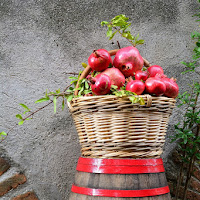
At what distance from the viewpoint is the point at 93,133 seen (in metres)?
0.91

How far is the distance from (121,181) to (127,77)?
482mm

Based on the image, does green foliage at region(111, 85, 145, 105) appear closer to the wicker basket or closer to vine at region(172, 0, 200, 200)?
the wicker basket

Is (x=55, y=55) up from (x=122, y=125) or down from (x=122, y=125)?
up

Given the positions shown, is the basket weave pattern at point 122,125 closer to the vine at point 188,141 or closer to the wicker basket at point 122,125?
the wicker basket at point 122,125

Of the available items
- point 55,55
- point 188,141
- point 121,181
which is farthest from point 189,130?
point 55,55

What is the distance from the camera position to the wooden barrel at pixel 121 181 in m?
0.84

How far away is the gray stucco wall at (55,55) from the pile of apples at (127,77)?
520 millimetres

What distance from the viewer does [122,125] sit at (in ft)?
2.87

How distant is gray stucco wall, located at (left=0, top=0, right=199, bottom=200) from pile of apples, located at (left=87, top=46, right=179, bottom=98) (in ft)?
1.71

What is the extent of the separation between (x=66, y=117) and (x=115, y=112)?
2.05 feet

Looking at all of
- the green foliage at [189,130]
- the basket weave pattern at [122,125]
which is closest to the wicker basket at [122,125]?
the basket weave pattern at [122,125]

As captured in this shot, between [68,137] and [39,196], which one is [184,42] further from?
[39,196]

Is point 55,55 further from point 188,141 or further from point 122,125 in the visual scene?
point 188,141

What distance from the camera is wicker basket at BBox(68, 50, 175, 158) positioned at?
2.87ft
